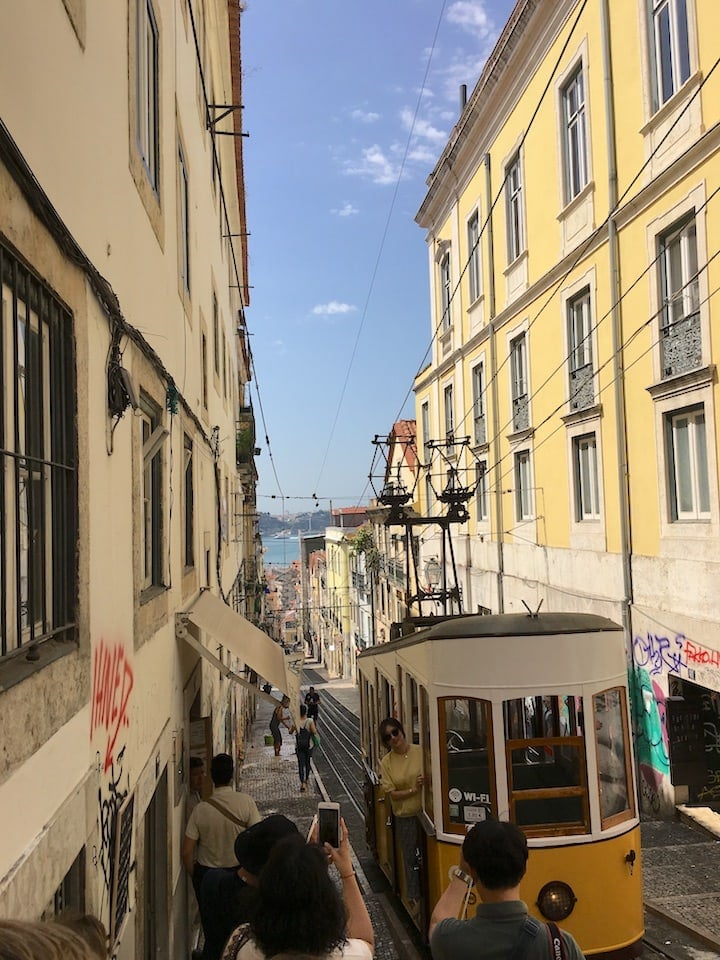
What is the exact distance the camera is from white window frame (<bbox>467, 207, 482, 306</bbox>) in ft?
72.1

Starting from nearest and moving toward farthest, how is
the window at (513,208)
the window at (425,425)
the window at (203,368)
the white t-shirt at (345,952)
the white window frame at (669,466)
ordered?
the white t-shirt at (345,952)
the window at (203,368)
the white window frame at (669,466)
the window at (513,208)
the window at (425,425)

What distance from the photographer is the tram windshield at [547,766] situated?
5949 millimetres

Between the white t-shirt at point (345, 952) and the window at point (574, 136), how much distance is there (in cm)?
1481

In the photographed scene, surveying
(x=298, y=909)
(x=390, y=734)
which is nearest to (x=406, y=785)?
(x=390, y=734)

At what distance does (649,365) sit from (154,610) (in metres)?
9.73

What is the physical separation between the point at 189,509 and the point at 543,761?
4626 mm

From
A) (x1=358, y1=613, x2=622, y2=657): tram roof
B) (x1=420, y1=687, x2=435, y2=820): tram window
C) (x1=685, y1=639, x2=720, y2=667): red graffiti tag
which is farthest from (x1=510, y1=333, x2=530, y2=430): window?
(x1=420, y1=687, x2=435, y2=820): tram window

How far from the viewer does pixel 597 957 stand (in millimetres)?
5730

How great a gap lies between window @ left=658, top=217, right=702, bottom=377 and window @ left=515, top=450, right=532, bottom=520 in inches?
259

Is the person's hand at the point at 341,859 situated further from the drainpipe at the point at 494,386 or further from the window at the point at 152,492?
the drainpipe at the point at 494,386

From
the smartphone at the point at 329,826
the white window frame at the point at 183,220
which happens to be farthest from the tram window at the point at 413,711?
the white window frame at the point at 183,220

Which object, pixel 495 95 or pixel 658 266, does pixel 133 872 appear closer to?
pixel 658 266

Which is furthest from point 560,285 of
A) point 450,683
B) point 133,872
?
point 133,872

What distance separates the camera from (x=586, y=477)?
15641mm
